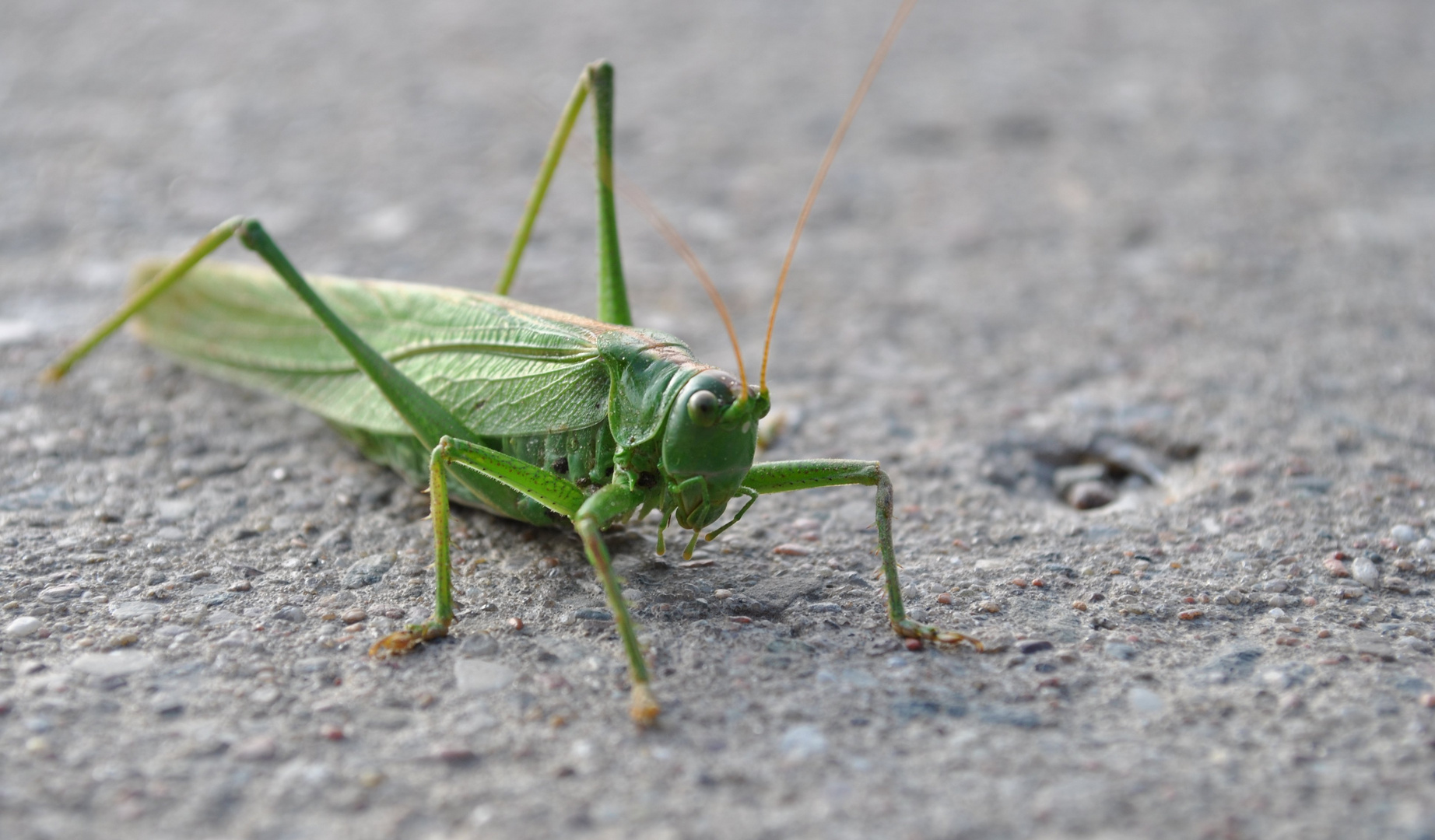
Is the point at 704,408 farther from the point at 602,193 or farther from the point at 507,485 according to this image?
the point at 602,193

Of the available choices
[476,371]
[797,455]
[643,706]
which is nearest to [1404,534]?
[797,455]

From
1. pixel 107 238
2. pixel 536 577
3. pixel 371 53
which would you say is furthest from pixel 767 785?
pixel 371 53

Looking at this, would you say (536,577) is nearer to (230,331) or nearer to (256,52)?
(230,331)

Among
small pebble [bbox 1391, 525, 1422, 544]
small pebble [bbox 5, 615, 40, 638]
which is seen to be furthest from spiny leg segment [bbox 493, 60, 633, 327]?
small pebble [bbox 1391, 525, 1422, 544]

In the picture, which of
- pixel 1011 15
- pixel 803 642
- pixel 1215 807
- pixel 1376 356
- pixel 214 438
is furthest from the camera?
pixel 1011 15

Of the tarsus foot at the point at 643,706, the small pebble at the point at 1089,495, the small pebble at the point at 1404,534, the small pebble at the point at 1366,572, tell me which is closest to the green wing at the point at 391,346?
the tarsus foot at the point at 643,706

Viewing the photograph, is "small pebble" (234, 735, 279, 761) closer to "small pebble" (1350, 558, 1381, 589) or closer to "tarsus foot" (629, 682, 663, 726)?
"tarsus foot" (629, 682, 663, 726)
